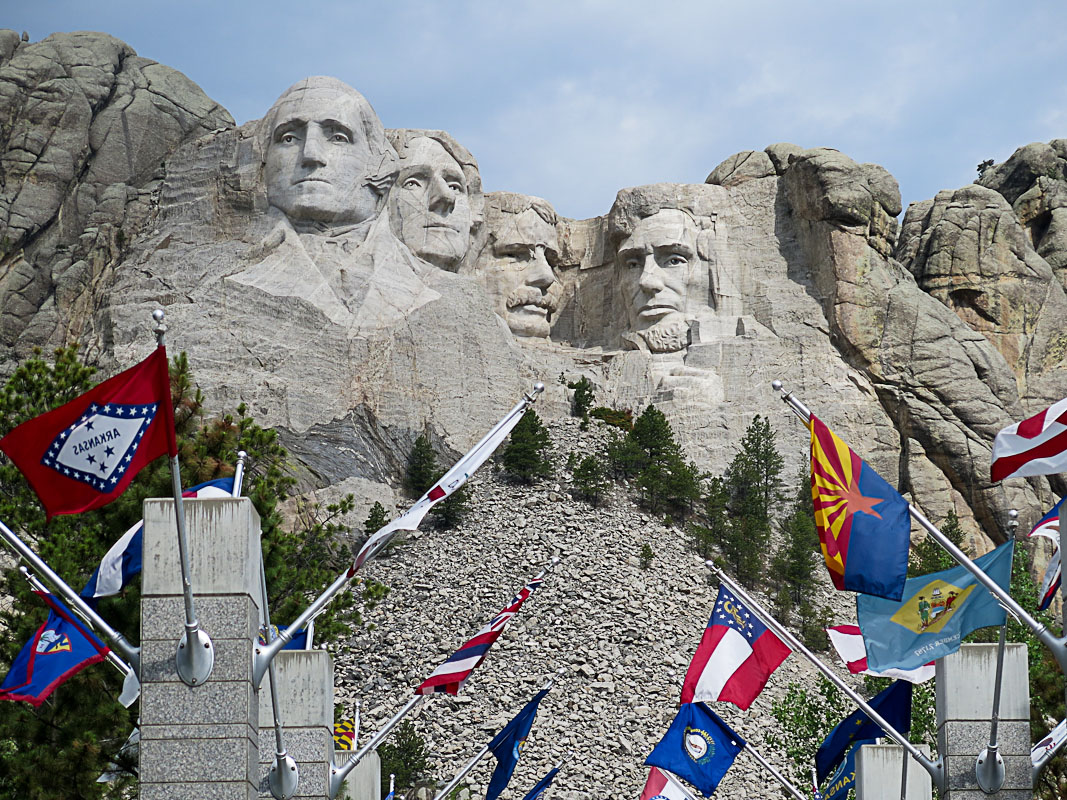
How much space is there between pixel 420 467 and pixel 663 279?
9.69 m

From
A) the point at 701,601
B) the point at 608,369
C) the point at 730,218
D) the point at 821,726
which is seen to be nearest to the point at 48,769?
the point at 821,726

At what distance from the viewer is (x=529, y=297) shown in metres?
49.5

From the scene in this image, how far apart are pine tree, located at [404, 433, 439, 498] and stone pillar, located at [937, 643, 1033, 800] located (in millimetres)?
24968

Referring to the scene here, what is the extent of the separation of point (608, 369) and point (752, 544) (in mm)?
6418

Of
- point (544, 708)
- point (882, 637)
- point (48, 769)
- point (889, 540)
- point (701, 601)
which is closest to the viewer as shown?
point (889, 540)

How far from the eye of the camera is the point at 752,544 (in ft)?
145

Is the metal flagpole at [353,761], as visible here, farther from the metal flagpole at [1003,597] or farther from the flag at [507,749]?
the metal flagpole at [1003,597]

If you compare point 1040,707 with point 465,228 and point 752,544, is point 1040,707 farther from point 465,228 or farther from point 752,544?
point 465,228

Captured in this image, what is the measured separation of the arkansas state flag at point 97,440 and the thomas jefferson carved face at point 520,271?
34.3 meters

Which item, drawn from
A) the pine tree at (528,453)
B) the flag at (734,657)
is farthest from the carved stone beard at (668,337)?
the flag at (734,657)

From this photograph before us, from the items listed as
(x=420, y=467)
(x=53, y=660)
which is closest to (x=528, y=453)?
(x=420, y=467)

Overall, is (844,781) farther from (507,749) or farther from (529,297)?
(529,297)

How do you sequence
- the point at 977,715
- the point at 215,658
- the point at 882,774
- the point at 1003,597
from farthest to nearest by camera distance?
the point at 882,774
the point at 977,715
the point at 1003,597
the point at 215,658

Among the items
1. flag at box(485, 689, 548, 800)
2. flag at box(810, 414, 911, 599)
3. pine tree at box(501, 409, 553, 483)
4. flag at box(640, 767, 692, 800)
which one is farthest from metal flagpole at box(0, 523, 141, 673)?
pine tree at box(501, 409, 553, 483)
